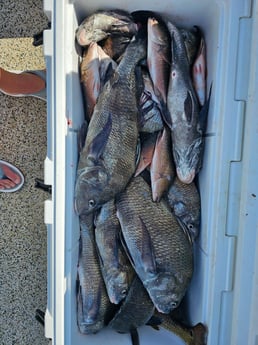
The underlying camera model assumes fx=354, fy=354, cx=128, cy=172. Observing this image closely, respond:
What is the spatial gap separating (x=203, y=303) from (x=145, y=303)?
180 millimetres

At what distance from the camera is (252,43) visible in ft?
2.86

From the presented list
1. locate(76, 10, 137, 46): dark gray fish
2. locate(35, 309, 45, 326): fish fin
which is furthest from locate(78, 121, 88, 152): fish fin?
locate(35, 309, 45, 326): fish fin

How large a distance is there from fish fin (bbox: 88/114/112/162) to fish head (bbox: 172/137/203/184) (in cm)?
21

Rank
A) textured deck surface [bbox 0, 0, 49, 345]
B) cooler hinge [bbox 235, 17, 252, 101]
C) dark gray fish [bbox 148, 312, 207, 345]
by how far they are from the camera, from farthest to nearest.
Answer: textured deck surface [bbox 0, 0, 49, 345], dark gray fish [bbox 148, 312, 207, 345], cooler hinge [bbox 235, 17, 252, 101]

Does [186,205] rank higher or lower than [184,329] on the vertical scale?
higher

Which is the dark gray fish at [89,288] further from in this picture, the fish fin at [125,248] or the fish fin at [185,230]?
the fish fin at [185,230]

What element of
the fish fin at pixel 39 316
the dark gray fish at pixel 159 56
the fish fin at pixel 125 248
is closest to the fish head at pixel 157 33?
the dark gray fish at pixel 159 56

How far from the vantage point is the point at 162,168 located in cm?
108

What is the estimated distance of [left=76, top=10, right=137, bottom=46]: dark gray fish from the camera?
1061 mm

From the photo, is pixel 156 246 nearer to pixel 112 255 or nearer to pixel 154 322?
pixel 112 255

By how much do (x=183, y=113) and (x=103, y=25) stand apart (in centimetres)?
36

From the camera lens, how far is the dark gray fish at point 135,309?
42.8 inches

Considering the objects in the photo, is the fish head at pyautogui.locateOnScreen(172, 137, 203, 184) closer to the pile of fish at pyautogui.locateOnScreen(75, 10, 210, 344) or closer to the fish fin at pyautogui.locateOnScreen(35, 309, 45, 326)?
the pile of fish at pyautogui.locateOnScreen(75, 10, 210, 344)

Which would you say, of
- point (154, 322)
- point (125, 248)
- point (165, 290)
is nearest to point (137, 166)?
point (125, 248)
